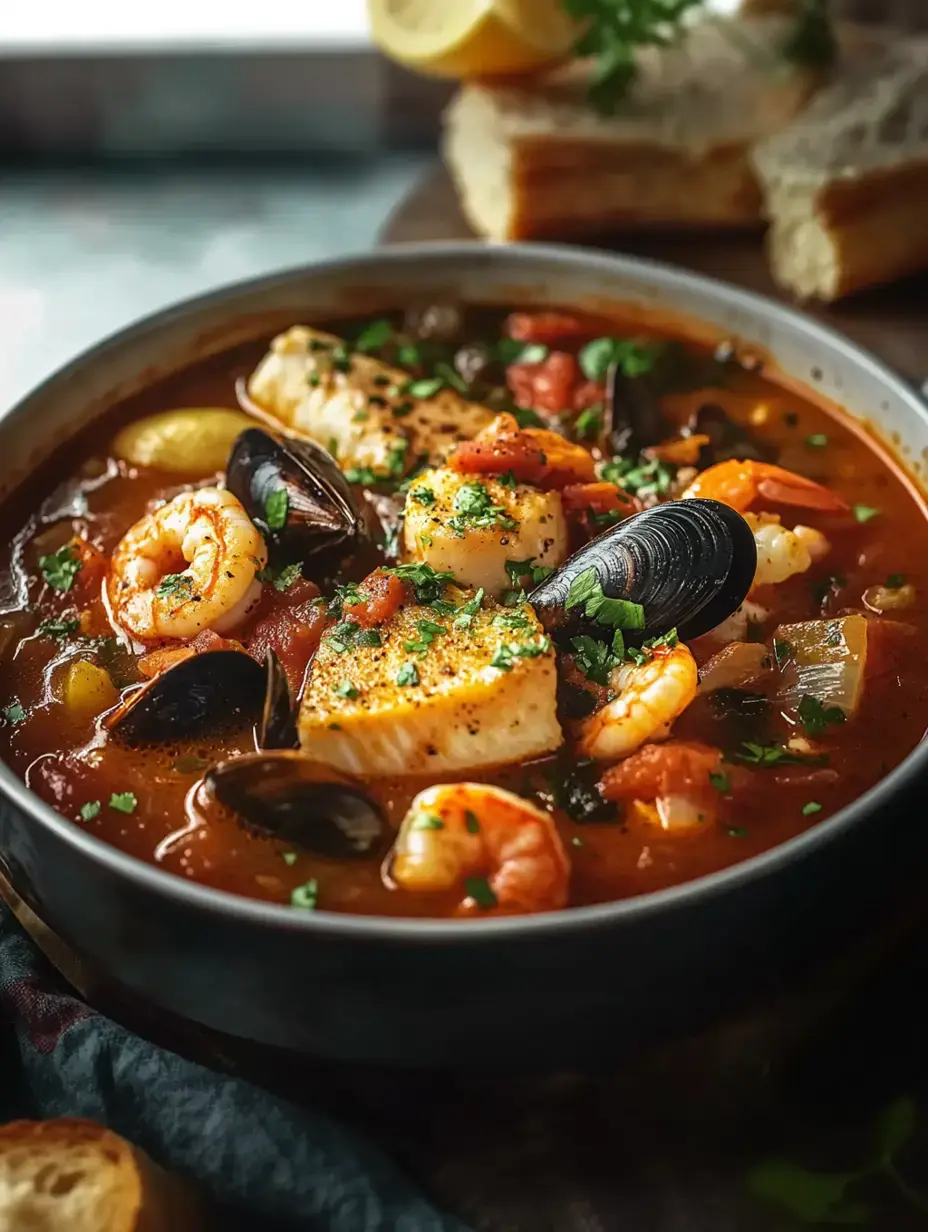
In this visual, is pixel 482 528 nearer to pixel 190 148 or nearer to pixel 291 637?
pixel 291 637

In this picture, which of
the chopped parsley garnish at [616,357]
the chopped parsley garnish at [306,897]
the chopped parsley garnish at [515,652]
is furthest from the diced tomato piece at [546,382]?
the chopped parsley garnish at [306,897]

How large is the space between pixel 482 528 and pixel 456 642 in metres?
0.28

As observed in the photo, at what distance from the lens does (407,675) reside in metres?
2.65

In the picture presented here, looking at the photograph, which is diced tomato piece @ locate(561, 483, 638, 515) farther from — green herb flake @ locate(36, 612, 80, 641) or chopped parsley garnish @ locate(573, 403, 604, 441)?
green herb flake @ locate(36, 612, 80, 641)

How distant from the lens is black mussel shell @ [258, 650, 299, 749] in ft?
8.54

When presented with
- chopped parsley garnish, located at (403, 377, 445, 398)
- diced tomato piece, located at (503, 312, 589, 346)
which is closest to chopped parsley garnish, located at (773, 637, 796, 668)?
chopped parsley garnish, located at (403, 377, 445, 398)

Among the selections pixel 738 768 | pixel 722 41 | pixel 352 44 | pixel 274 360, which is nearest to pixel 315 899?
pixel 738 768

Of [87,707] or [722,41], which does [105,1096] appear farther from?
[722,41]

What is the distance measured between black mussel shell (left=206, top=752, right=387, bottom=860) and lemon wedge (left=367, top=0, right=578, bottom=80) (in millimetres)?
2707

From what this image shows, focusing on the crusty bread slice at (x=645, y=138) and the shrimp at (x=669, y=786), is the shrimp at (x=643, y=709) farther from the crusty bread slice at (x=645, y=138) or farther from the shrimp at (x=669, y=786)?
the crusty bread slice at (x=645, y=138)

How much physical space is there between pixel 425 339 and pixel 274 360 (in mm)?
477

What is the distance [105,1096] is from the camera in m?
2.46

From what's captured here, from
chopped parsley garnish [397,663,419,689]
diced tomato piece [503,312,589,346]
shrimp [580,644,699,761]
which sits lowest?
shrimp [580,644,699,761]

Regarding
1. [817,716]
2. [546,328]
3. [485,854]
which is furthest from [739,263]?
[485,854]
